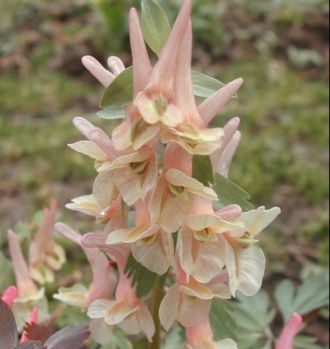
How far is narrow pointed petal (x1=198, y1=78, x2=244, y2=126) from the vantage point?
1.11 m

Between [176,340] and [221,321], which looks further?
[176,340]

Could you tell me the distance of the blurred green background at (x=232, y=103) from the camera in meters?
2.79

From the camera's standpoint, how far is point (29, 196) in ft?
A: 9.66

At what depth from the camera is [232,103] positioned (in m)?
3.46

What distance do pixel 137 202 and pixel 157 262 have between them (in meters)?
0.09

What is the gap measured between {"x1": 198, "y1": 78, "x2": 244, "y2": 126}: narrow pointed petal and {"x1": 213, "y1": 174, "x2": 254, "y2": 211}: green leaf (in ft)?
0.40

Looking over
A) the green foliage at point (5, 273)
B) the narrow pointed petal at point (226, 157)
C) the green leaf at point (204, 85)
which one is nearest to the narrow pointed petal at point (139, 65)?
the green leaf at point (204, 85)

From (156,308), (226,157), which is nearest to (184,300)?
(156,308)

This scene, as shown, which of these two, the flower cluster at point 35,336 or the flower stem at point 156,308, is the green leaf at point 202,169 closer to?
the flower stem at point 156,308

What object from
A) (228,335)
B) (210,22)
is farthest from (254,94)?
(228,335)

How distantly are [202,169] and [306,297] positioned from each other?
2.59 ft

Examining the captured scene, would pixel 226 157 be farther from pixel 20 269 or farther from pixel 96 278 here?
pixel 20 269

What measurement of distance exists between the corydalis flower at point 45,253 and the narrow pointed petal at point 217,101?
0.62 metres

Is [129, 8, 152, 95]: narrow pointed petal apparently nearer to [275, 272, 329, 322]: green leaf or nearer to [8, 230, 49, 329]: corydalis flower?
[8, 230, 49, 329]: corydalis flower
